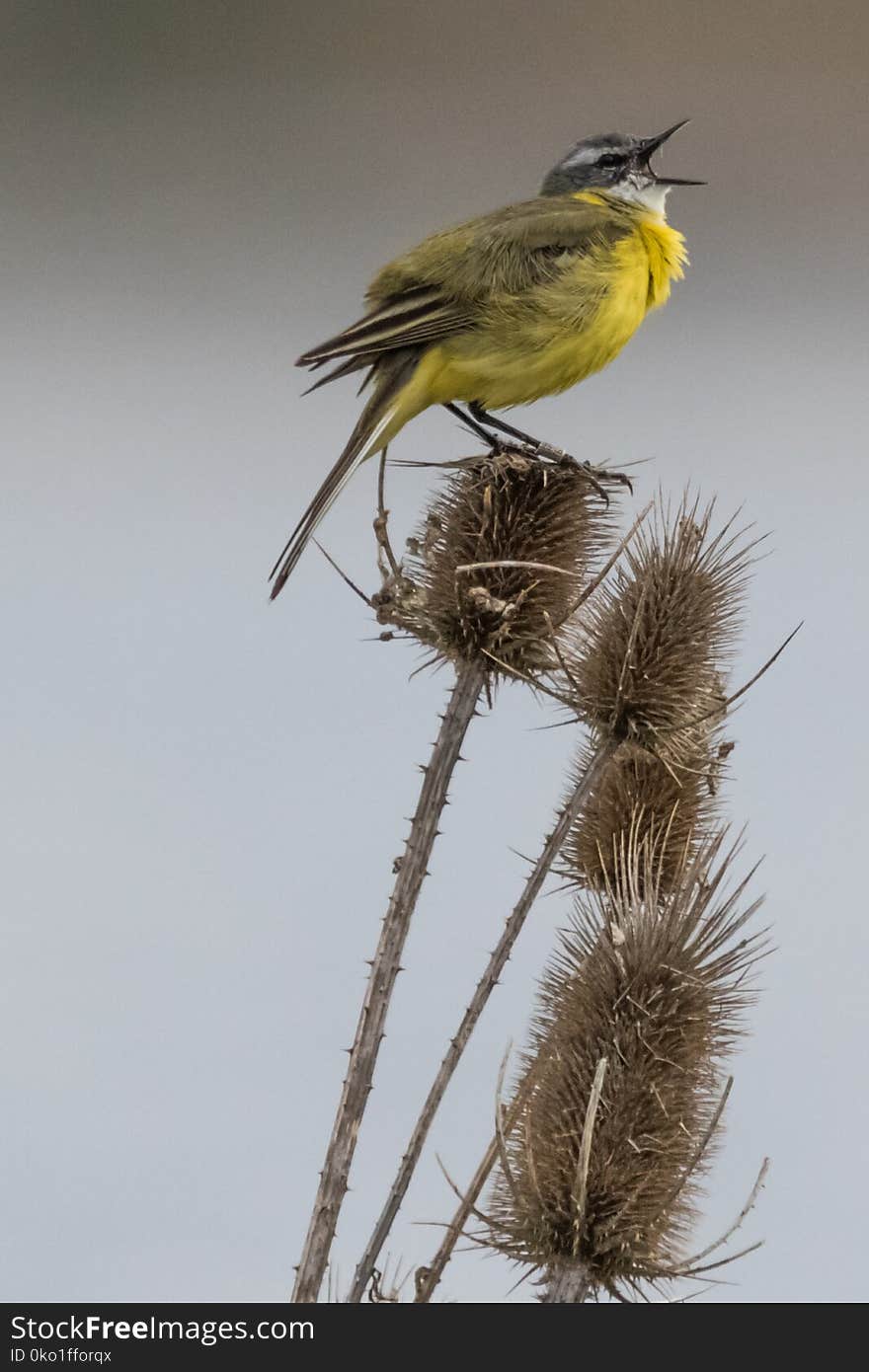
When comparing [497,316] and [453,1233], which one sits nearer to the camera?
[453,1233]

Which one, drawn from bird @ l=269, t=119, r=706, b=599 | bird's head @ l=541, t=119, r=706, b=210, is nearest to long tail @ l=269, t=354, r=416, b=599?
bird @ l=269, t=119, r=706, b=599

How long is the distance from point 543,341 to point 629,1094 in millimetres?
1409

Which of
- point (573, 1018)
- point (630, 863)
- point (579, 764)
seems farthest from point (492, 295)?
point (573, 1018)

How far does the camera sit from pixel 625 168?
10.8 feet

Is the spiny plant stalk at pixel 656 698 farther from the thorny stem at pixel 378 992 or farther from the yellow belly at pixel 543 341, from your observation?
the yellow belly at pixel 543 341

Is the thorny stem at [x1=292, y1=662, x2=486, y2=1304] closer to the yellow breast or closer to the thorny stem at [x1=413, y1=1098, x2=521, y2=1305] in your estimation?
the thorny stem at [x1=413, y1=1098, x2=521, y2=1305]

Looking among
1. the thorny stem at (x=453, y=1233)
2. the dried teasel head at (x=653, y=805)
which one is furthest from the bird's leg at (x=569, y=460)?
the thorny stem at (x=453, y=1233)

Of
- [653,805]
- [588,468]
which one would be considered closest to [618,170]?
[588,468]

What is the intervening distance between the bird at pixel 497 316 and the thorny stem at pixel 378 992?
0.58 metres

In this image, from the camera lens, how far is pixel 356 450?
7.36 ft

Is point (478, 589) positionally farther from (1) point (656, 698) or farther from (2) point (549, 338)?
(2) point (549, 338)

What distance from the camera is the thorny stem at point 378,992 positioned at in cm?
148

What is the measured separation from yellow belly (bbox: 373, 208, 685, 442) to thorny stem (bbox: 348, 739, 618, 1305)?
0.94m

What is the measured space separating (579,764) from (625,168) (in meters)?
1.79
